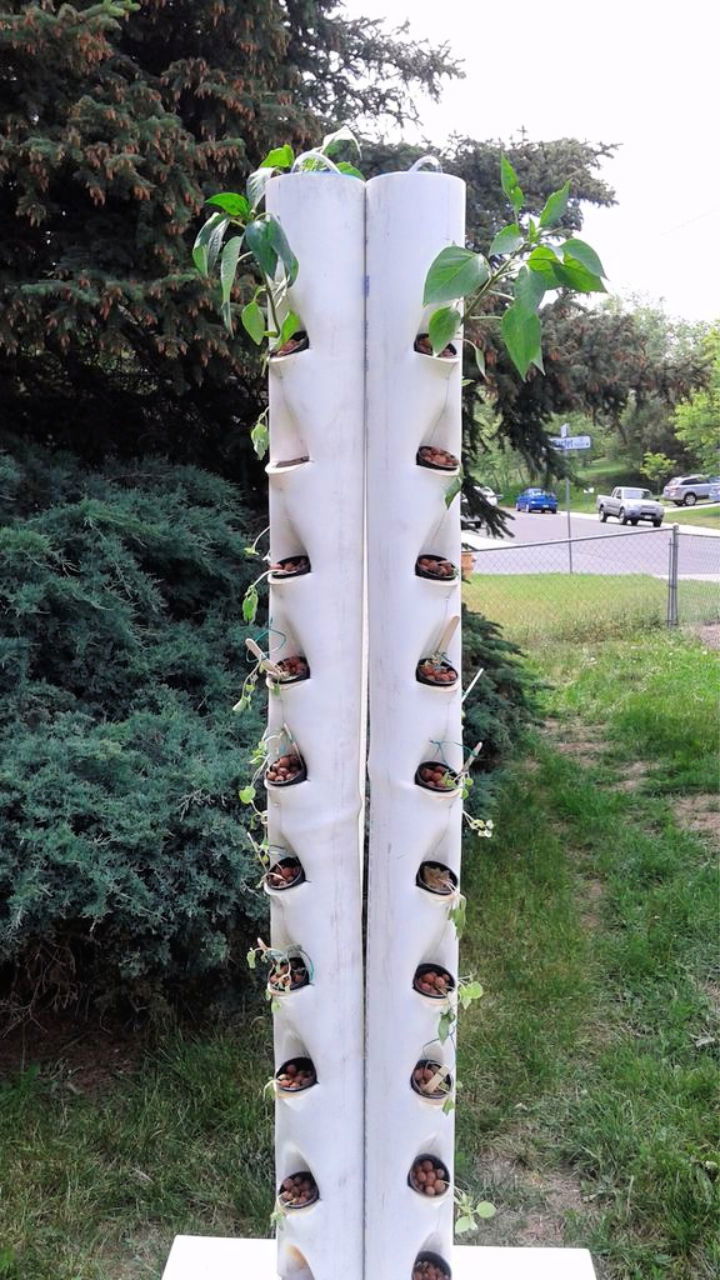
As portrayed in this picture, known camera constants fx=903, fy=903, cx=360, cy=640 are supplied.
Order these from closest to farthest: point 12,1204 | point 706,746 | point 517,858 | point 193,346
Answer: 1. point 12,1204
2. point 193,346
3. point 517,858
4. point 706,746

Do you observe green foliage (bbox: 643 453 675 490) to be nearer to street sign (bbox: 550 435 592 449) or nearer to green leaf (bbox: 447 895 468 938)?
street sign (bbox: 550 435 592 449)

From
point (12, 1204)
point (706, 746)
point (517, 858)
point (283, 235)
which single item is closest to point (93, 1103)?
point (12, 1204)

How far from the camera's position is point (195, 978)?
2285mm

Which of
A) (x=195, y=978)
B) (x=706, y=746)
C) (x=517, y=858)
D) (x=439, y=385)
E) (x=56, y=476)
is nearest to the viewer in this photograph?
(x=439, y=385)

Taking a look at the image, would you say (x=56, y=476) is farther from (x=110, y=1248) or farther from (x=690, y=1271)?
(x=690, y=1271)

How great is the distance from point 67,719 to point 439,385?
1416mm

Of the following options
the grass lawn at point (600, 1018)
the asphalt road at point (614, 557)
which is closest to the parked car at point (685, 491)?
the asphalt road at point (614, 557)

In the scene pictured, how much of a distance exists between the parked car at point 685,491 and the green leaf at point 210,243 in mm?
12852

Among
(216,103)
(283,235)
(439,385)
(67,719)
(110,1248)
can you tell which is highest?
(216,103)

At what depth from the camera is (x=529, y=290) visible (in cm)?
98

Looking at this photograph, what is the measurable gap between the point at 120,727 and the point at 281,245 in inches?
56.0

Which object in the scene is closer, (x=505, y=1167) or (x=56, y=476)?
(x=505, y=1167)

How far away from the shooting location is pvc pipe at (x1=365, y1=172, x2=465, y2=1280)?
1.10 m

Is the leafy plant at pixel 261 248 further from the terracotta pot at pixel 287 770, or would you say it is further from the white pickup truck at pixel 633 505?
the white pickup truck at pixel 633 505
